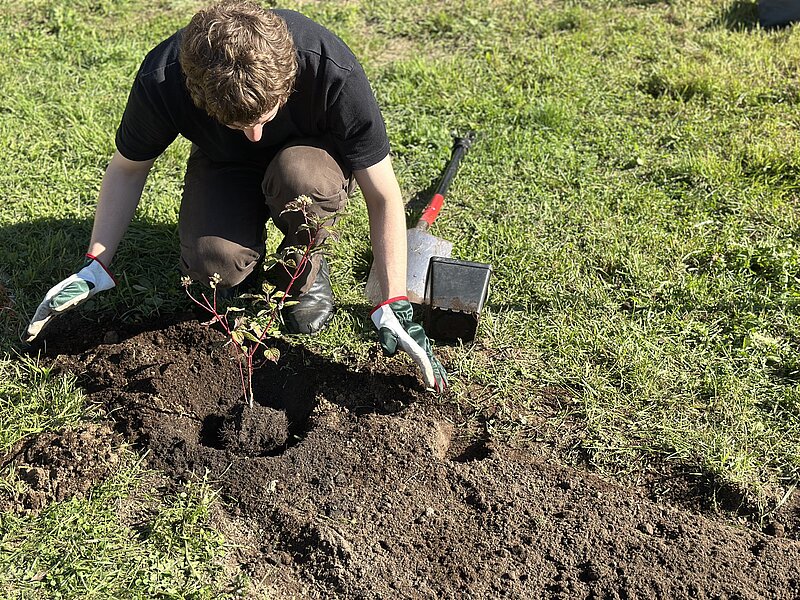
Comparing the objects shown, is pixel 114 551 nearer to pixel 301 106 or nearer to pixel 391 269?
pixel 391 269

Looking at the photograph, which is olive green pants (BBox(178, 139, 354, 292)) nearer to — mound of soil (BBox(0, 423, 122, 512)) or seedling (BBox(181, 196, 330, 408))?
seedling (BBox(181, 196, 330, 408))

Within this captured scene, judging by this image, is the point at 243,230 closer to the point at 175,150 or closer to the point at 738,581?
the point at 175,150

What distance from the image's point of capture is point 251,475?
2533 mm

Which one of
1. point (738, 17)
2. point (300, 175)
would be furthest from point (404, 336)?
point (738, 17)

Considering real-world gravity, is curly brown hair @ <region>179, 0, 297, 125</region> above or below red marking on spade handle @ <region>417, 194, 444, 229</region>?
above

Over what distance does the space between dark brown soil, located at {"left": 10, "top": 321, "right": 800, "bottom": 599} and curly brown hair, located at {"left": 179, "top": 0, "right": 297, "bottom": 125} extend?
3.46ft

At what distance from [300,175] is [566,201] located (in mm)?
1488

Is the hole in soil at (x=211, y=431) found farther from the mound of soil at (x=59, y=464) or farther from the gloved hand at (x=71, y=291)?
the gloved hand at (x=71, y=291)

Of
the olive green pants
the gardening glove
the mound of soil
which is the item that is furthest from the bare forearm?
the gardening glove

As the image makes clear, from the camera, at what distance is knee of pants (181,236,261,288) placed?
→ 283 centimetres

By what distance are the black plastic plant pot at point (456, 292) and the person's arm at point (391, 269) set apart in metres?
0.21

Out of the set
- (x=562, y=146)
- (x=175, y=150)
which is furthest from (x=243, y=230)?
(x=562, y=146)

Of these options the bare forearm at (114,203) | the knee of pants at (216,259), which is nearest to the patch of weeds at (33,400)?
the bare forearm at (114,203)

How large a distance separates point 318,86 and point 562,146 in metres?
1.80
